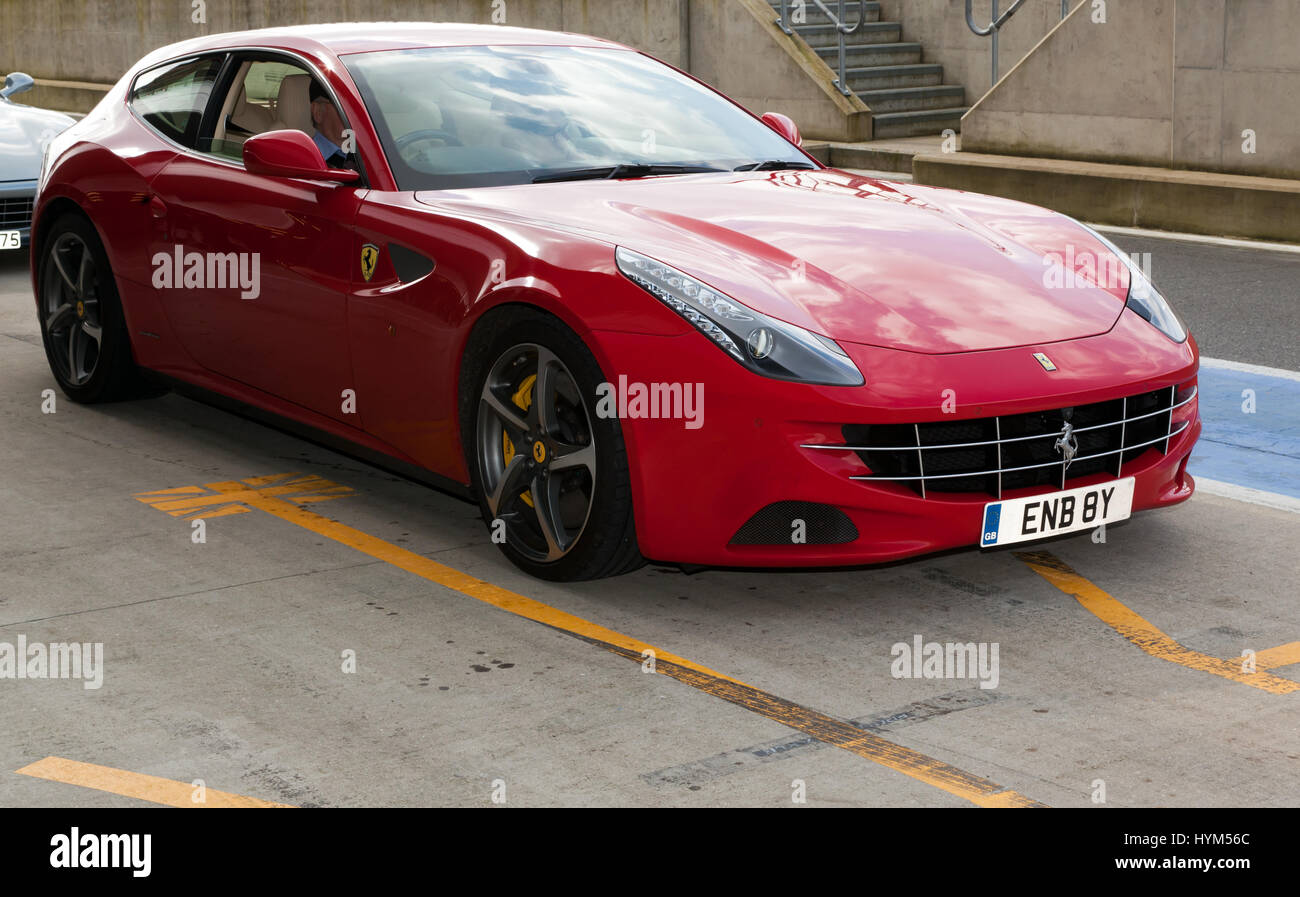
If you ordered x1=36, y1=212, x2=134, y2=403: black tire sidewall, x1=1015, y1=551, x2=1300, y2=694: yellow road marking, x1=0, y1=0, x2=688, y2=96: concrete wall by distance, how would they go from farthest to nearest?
x1=0, y1=0, x2=688, y2=96: concrete wall, x1=36, y1=212, x2=134, y2=403: black tire sidewall, x1=1015, y1=551, x2=1300, y2=694: yellow road marking

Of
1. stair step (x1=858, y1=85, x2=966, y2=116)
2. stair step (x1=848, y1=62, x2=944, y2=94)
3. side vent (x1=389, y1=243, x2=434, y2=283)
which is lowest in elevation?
side vent (x1=389, y1=243, x2=434, y2=283)

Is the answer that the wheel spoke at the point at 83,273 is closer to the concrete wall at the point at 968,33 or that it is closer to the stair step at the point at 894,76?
the stair step at the point at 894,76

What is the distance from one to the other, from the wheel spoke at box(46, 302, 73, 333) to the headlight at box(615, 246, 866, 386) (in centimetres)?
371

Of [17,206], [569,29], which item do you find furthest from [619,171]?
[569,29]

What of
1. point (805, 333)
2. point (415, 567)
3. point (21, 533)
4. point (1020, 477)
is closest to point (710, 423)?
point (805, 333)

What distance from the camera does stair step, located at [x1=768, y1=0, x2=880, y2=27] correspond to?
1967 cm

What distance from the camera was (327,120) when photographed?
6133mm

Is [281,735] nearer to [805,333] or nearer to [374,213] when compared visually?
[805,333]

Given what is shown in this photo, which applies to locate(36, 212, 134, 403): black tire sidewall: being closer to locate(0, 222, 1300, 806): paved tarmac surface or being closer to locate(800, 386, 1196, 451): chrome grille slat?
locate(0, 222, 1300, 806): paved tarmac surface

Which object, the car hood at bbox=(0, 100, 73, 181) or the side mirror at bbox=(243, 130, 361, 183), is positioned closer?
the side mirror at bbox=(243, 130, 361, 183)

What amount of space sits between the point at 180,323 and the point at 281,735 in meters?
3.02

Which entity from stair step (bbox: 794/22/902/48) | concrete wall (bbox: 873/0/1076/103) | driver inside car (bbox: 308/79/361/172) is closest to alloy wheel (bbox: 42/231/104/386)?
driver inside car (bbox: 308/79/361/172)

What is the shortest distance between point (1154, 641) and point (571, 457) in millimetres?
1668
